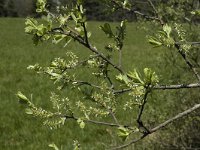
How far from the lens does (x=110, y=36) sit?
1.77 m

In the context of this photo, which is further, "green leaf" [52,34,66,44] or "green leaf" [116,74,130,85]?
"green leaf" [52,34,66,44]

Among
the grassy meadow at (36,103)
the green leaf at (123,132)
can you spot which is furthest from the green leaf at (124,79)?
the grassy meadow at (36,103)

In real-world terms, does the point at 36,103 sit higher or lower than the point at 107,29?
lower

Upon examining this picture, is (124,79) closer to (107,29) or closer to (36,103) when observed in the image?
(107,29)

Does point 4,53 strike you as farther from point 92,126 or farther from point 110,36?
point 110,36

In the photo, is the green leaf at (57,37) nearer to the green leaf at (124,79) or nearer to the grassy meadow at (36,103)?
the green leaf at (124,79)

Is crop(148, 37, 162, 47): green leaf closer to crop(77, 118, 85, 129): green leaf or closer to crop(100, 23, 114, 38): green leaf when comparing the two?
crop(100, 23, 114, 38): green leaf

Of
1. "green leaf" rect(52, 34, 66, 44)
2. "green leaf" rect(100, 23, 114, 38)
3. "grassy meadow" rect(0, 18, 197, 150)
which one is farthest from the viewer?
"grassy meadow" rect(0, 18, 197, 150)

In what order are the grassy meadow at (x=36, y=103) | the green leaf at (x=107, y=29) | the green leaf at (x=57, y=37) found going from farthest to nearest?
the grassy meadow at (x=36, y=103) → the green leaf at (x=107, y=29) → the green leaf at (x=57, y=37)

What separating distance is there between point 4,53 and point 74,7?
17.1 metres

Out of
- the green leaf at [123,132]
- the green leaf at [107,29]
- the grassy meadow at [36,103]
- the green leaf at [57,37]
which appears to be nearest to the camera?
the green leaf at [123,132]

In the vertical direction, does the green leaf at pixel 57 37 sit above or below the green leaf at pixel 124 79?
above

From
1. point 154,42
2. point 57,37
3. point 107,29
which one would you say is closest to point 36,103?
point 107,29

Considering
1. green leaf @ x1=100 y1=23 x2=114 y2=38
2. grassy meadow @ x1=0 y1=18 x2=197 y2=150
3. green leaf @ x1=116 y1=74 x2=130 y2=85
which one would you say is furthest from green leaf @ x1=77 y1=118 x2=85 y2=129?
grassy meadow @ x1=0 y1=18 x2=197 y2=150
